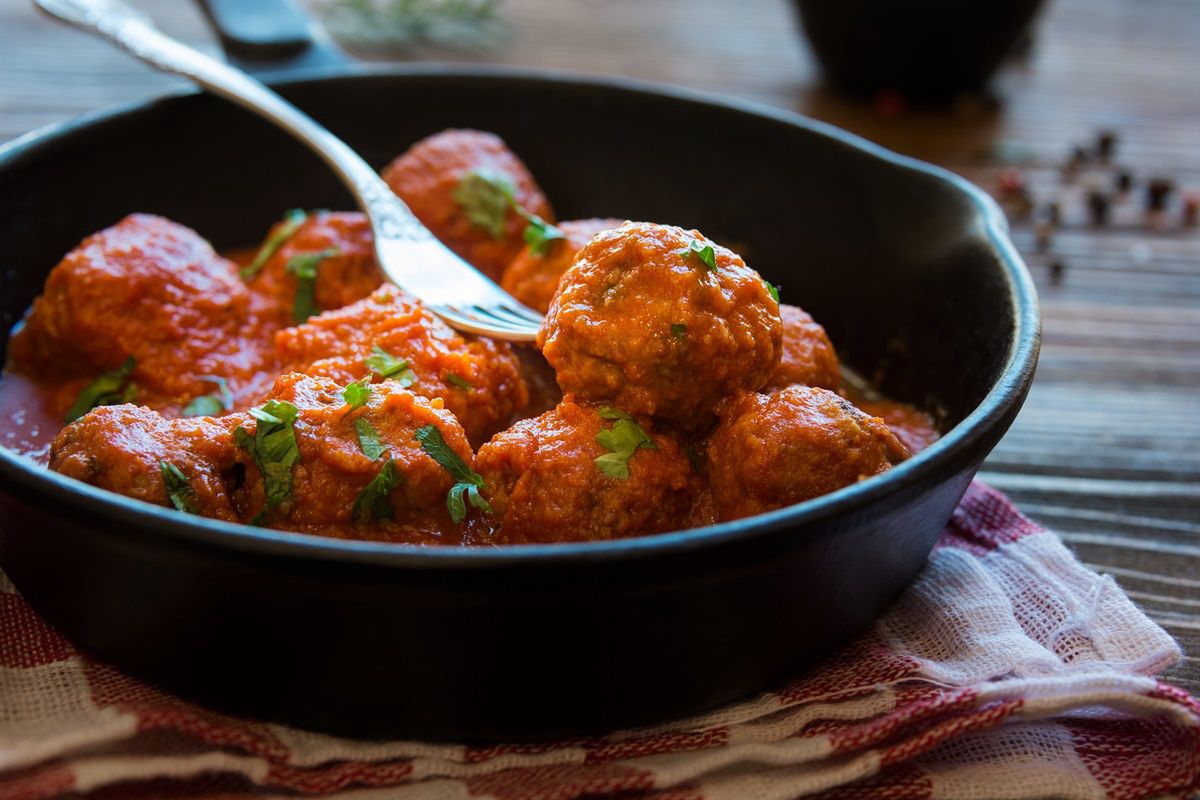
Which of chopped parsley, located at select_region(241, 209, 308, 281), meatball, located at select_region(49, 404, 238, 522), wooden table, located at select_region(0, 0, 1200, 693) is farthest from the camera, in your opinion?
chopped parsley, located at select_region(241, 209, 308, 281)

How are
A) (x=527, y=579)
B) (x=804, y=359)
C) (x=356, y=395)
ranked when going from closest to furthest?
(x=527, y=579) → (x=356, y=395) → (x=804, y=359)

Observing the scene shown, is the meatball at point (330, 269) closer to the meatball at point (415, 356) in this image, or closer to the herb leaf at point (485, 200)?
the herb leaf at point (485, 200)

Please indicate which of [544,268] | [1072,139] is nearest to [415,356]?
[544,268]

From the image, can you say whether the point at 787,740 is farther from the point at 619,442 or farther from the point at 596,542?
the point at 619,442

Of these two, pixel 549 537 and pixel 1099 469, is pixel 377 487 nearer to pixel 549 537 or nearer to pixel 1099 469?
pixel 549 537

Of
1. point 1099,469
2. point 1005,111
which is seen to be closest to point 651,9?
point 1005,111

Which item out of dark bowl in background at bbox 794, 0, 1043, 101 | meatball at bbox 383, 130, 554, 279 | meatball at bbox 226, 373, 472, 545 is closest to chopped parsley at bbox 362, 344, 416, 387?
meatball at bbox 226, 373, 472, 545

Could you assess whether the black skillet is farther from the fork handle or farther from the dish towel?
the fork handle

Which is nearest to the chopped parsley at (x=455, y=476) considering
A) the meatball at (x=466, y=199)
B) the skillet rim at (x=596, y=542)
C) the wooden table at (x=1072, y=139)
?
the skillet rim at (x=596, y=542)
